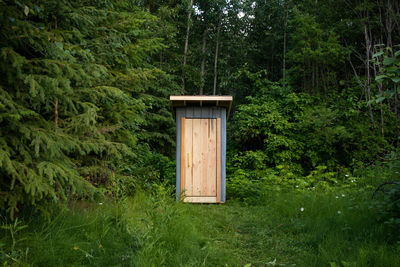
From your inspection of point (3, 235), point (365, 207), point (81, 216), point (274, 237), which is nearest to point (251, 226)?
point (274, 237)

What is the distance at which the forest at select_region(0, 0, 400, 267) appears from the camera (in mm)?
2281

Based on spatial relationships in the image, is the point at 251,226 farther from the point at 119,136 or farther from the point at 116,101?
the point at 116,101

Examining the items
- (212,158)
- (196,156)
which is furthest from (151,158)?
(212,158)

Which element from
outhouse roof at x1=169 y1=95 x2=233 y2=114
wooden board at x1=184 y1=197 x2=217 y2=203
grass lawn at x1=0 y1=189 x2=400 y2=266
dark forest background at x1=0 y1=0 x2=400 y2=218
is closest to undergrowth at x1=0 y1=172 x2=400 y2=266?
grass lawn at x1=0 y1=189 x2=400 y2=266

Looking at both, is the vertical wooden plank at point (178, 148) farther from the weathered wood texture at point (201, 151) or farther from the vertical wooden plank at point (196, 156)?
the vertical wooden plank at point (196, 156)

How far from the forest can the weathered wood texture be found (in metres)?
0.56

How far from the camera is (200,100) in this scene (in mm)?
5590

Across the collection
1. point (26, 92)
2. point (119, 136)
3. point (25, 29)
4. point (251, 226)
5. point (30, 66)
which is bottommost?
point (251, 226)

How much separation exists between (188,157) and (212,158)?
0.54 meters

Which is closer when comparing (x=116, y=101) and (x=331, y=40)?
(x=116, y=101)

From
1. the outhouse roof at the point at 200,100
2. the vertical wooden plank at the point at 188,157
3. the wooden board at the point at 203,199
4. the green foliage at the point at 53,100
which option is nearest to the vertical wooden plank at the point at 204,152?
the wooden board at the point at 203,199

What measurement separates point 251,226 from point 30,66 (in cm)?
350

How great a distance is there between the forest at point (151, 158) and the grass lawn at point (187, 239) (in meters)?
0.02

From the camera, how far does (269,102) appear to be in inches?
375
